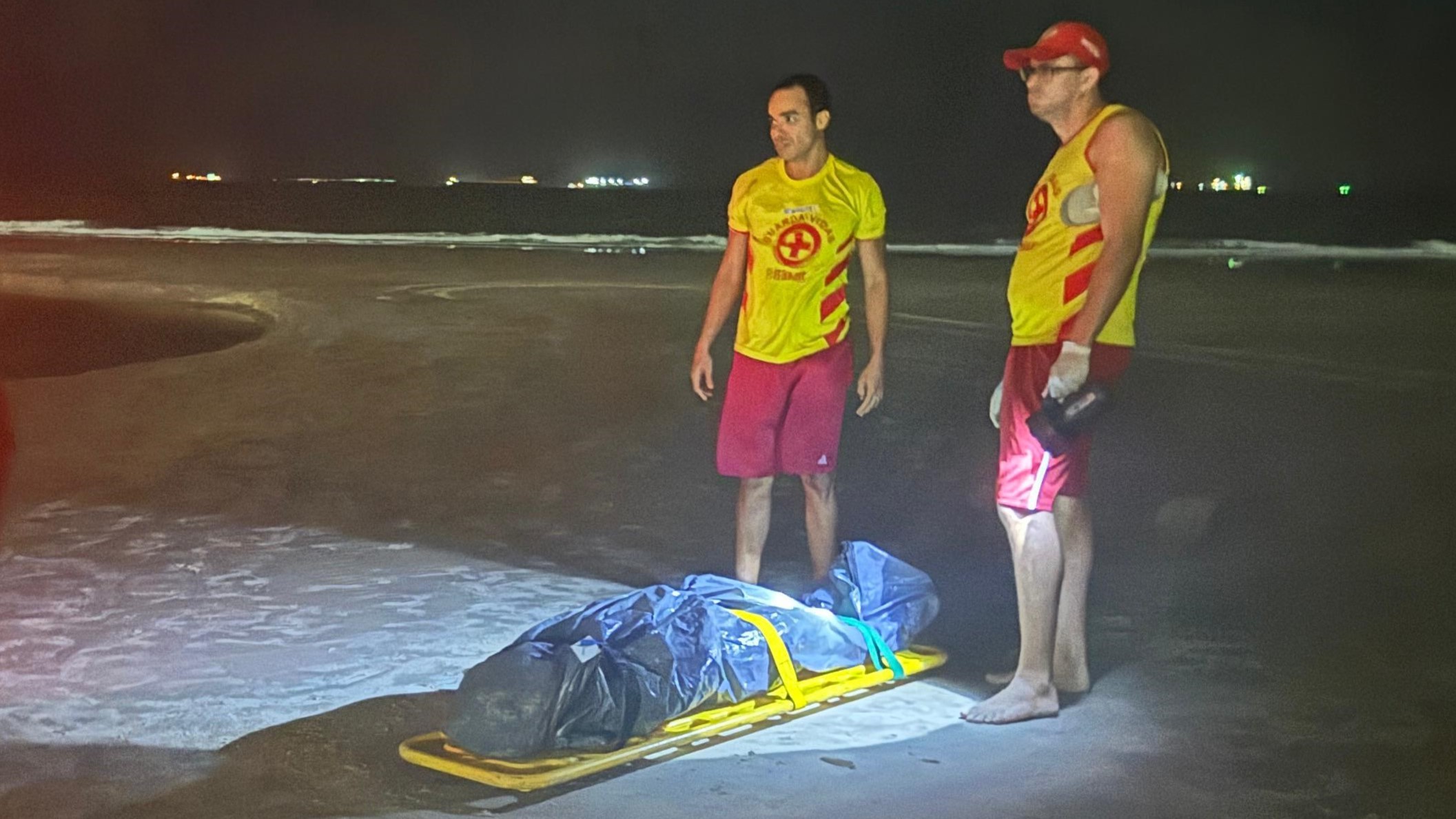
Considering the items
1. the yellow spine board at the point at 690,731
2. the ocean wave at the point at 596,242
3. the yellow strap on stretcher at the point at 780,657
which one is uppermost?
the ocean wave at the point at 596,242

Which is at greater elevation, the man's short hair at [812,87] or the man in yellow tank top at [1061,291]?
the man's short hair at [812,87]

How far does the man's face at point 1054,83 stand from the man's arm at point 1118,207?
0.66 ft

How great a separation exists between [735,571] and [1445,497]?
4.51 m

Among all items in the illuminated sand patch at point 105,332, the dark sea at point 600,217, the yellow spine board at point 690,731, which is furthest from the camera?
the dark sea at point 600,217

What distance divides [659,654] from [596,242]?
37.0 metres

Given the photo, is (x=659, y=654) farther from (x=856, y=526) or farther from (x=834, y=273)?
(x=856, y=526)

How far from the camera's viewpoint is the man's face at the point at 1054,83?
196 inches

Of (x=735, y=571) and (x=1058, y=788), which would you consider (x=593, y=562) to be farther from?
(x=1058, y=788)

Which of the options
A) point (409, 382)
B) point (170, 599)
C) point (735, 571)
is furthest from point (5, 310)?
point (735, 571)

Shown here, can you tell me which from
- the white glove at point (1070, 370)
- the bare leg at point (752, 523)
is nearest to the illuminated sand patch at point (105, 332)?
the bare leg at point (752, 523)

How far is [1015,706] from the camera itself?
5.00m

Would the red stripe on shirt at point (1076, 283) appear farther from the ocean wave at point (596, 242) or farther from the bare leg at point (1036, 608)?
the ocean wave at point (596, 242)

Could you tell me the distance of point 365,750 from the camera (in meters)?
4.67

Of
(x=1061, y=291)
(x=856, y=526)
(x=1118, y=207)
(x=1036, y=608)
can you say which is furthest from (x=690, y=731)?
(x=856, y=526)
